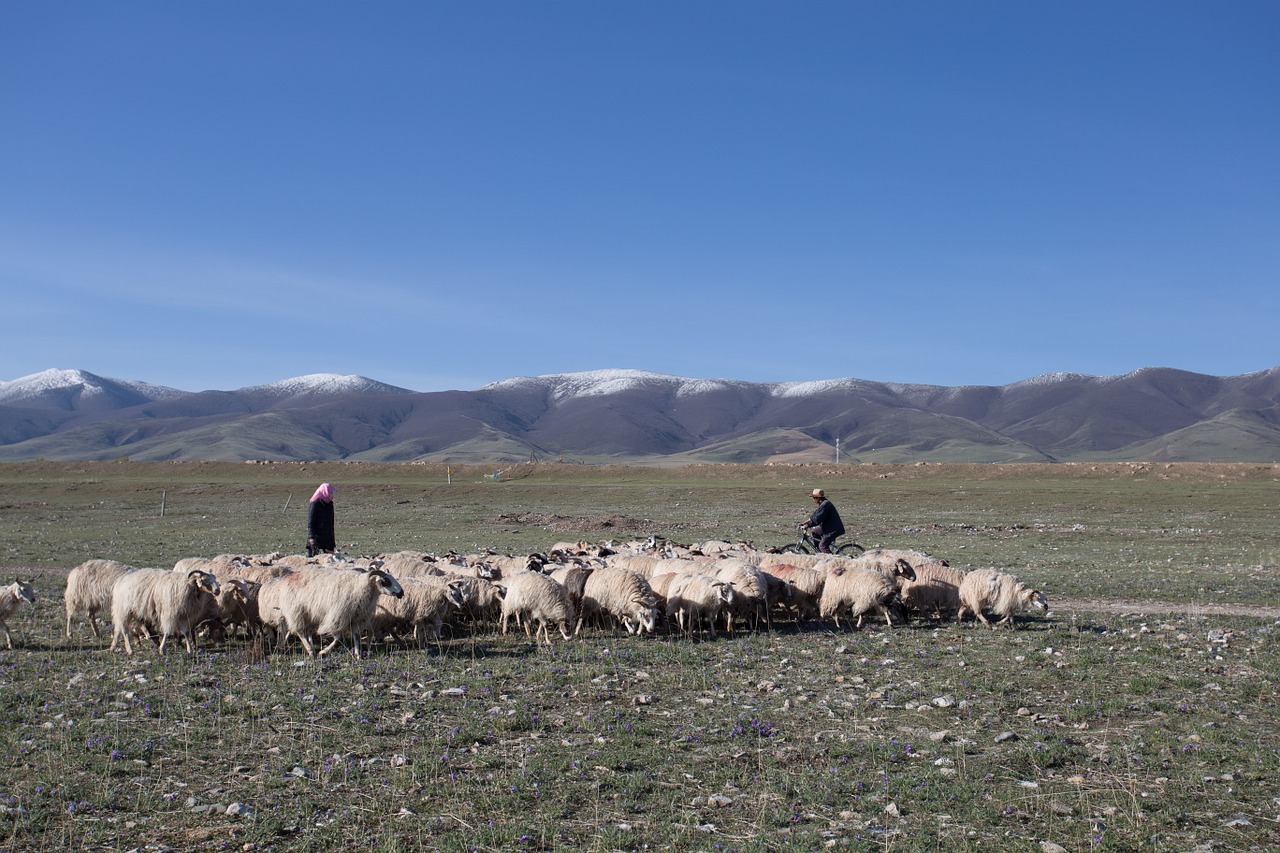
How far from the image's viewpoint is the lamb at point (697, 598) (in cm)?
1478

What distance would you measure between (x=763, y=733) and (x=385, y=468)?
74.8 m

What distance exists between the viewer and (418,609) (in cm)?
1384

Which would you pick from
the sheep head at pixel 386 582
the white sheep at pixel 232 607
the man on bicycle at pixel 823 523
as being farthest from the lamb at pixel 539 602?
the man on bicycle at pixel 823 523

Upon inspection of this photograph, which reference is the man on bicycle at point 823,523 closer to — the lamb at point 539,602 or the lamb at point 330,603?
the lamb at point 539,602

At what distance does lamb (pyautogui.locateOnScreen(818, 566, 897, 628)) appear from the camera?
1562cm

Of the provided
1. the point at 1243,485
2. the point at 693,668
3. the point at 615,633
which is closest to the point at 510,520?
the point at 615,633

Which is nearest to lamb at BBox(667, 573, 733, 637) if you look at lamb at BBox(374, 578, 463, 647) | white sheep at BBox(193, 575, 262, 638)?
lamb at BBox(374, 578, 463, 647)

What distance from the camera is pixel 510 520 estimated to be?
43.4 metres

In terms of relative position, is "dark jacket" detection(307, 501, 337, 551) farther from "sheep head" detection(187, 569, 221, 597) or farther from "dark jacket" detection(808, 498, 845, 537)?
"dark jacket" detection(808, 498, 845, 537)

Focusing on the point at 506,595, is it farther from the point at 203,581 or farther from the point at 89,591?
the point at 89,591

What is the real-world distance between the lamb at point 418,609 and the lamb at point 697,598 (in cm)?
374

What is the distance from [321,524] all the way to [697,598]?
9153mm

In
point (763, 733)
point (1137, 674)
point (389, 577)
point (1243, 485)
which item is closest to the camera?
point (763, 733)

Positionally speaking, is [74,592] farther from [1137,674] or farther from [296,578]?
[1137,674]
